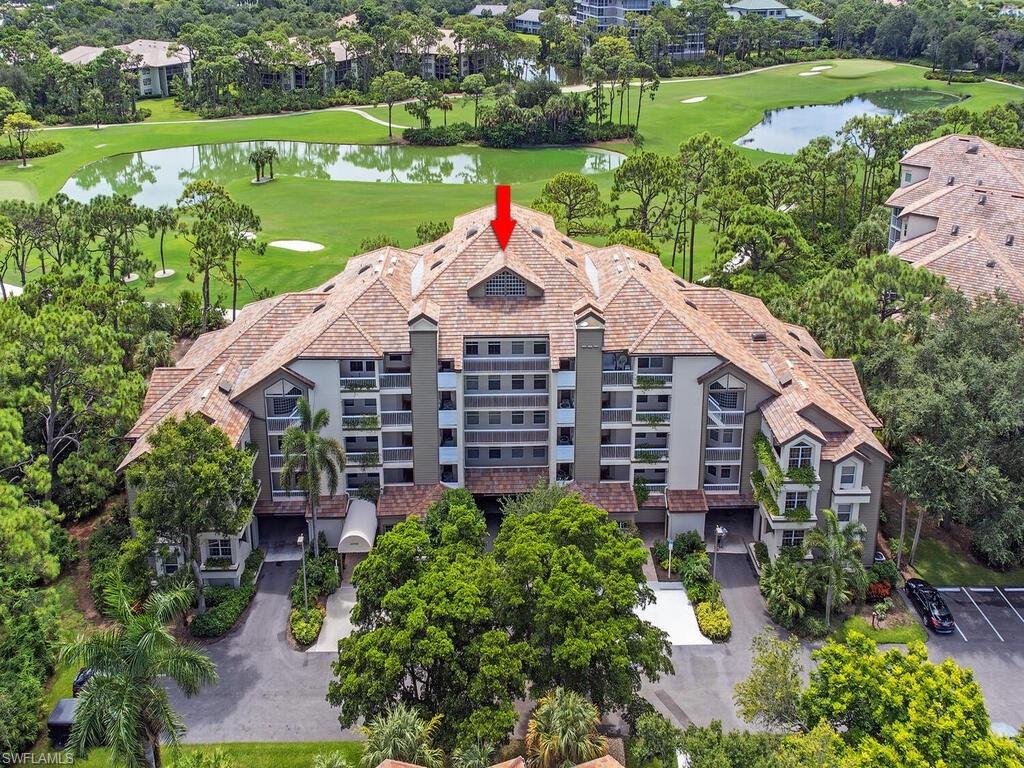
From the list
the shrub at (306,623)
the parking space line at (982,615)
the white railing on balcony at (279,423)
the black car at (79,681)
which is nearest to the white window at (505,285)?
the white railing on balcony at (279,423)

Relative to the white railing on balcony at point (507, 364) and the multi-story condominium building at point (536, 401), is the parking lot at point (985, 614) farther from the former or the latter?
the white railing on balcony at point (507, 364)

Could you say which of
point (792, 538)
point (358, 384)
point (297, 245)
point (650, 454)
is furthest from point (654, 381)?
point (297, 245)

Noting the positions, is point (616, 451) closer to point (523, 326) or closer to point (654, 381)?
point (654, 381)

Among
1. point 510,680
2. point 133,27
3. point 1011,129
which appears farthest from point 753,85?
point 510,680

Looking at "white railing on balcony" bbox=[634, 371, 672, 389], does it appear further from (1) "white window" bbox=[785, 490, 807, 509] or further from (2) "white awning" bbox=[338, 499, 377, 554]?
(2) "white awning" bbox=[338, 499, 377, 554]

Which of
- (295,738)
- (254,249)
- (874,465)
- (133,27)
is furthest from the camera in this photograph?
(133,27)

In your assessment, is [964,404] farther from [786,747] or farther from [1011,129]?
[1011,129]
